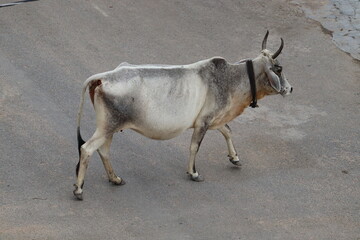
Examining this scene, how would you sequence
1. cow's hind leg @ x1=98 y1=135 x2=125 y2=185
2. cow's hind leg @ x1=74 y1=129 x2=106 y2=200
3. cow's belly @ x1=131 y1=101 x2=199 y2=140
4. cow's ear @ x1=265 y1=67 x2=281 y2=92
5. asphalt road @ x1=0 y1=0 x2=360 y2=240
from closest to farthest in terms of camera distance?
asphalt road @ x1=0 y1=0 x2=360 y2=240
cow's hind leg @ x1=74 y1=129 x2=106 y2=200
cow's belly @ x1=131 y1=101 x2=199 y2=140
cow's hind leg @ x1=98 y1=135 x2=125 y2=185
cow's ear @ x1=265 y1=67 x2=281 y2=92

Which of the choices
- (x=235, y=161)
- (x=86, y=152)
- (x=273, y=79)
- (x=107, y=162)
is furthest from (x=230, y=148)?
(x=86, y=152)

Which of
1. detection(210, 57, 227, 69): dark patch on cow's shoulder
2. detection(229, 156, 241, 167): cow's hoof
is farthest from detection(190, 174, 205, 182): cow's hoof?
detection(210, 57, 227, 69): dark patch on cow's shoulder

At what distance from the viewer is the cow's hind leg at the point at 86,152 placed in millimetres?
9672

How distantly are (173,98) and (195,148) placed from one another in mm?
817

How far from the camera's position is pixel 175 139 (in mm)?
11531

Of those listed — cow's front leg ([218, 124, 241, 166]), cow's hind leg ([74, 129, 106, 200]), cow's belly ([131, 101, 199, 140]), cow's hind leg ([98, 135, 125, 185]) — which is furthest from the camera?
cow's front leg ([218, 124, 241, 166])

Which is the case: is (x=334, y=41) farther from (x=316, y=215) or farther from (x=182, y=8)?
(x=316, y=215)

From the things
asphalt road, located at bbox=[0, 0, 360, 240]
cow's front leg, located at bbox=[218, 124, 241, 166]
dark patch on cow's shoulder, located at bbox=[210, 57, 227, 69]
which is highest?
dark patch on cow's shoulder, located at bbox=[210, 57, 227, 69]

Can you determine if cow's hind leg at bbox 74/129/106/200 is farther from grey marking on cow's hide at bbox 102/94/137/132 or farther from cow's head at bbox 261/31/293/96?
cow's head at bbox 261/31/293/96

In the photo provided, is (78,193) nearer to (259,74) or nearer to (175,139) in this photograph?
(175,139)

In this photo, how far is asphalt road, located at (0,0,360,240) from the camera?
951 cm

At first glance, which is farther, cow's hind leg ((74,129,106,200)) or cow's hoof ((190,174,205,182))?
cow's hoof ((190,174,205,182))

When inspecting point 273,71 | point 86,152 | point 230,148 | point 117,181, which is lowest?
point 117,181

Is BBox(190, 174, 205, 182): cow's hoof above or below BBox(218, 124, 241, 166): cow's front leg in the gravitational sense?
below
